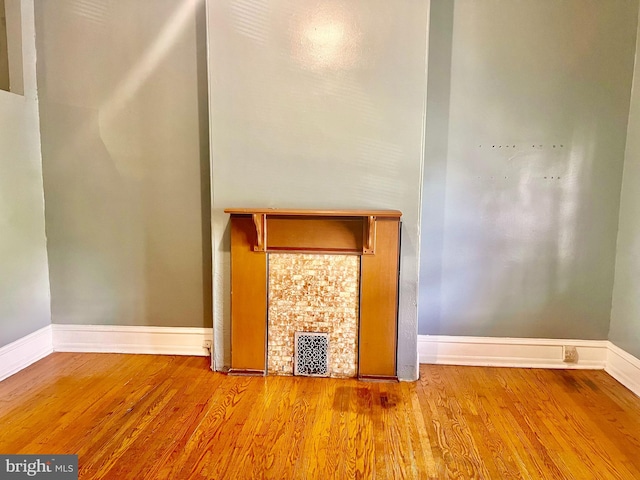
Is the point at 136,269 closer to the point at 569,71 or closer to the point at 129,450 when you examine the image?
the point at 129,450

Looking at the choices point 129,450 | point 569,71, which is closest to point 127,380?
point 129,450

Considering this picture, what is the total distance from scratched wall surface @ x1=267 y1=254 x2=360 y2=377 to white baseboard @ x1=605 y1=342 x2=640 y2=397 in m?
1.68

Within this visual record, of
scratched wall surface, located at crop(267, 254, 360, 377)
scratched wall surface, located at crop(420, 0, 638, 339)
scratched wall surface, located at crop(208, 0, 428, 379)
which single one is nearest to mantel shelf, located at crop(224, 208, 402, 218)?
scratched wall surface, located at crop(208, 0, 428, 379)

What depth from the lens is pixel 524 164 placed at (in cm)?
275

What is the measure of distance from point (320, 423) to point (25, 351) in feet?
6.88

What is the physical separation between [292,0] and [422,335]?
2.32 metres

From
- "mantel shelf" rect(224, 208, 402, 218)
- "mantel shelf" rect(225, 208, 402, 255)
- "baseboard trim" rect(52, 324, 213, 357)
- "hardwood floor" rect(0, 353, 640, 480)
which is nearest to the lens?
"hardwood floor" rect(0, 353, 640, 480)

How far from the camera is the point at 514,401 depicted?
2.38 metres

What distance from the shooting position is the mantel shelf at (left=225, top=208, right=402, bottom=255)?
2559 millimetres

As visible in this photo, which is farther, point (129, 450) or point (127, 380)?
point (127, 380)

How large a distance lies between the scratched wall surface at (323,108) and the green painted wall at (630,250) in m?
1.34

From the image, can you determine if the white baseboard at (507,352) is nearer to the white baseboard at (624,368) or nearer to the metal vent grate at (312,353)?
the white baseboard at (624,368)

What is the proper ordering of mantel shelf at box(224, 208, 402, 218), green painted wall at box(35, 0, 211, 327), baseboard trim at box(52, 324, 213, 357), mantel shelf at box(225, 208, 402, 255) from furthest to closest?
baseboard trim at box(52, 324, 213, 357) → green painted wall at box(35, 0, 211, 327) → mantel shelf at box(225, 208, 402, 255) → mantel shelf at box(224, 208, 402, 218)

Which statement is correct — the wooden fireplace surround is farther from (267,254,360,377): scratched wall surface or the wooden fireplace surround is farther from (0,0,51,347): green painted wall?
(0,0,51,347): green painted wall
